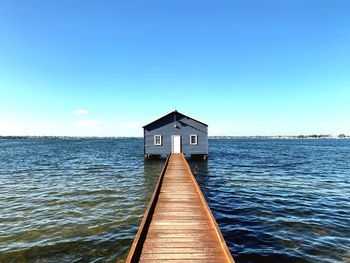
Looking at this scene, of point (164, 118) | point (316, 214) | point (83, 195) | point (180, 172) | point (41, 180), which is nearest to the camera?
point (316, 214)

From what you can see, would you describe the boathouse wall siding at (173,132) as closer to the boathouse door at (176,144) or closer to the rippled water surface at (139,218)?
the boathouse door at (176,144)

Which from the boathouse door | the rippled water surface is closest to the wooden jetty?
the rippled water surface

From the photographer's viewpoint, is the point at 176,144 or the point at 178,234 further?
the point at 176,144

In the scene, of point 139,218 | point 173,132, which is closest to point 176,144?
point 173,132

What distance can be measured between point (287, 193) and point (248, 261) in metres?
10.3

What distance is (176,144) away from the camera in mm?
32656

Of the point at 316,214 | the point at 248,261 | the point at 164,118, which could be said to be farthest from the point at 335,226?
the point at 164,118

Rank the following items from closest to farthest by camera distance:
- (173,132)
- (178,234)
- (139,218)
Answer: (178,234) → (139,218) → (173,132)

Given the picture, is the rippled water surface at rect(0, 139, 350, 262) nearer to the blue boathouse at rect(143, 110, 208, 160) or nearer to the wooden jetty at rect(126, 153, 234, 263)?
the wooden jetty at rect(126, 153, 234, 263)

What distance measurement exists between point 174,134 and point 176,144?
1340mm

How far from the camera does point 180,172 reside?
1816cm

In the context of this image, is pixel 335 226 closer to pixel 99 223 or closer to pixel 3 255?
pixel 99 223

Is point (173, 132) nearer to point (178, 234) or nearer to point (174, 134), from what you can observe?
point (174, 134)

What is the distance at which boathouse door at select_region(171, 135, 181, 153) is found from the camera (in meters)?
32.6
